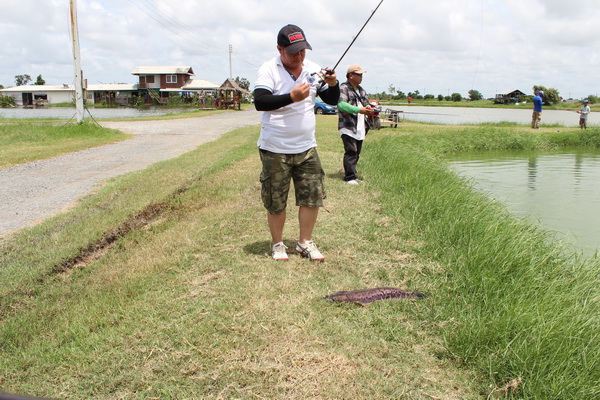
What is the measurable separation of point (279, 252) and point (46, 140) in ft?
41.5

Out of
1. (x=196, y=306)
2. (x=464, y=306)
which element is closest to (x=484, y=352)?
(x=464, y=306)

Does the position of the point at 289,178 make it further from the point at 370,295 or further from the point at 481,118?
the point at 481,118

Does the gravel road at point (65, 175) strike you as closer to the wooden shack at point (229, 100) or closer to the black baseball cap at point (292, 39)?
the black baseball cap at point (292, 39)

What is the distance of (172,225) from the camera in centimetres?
552

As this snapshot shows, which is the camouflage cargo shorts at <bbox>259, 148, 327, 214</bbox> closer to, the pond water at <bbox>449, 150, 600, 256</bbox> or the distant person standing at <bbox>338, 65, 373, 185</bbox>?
the pond water at <bbox>449, 150, 600, 256</bbox>

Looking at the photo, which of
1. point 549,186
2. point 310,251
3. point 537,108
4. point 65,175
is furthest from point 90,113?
point 310,251

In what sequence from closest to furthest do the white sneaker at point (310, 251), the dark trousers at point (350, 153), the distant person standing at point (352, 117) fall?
the white sneaker at point (310, 251) → the distant person standing at point (352, 117) → the dark trousers at point (350, 153)

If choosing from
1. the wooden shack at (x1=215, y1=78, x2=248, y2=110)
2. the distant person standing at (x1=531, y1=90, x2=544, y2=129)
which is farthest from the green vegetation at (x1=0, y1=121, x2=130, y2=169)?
the wooden shack at (x1=215, y1=78, x2=248, y2=110)

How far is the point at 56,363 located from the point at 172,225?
2.82m

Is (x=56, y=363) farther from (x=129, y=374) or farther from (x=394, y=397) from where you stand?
(x=394, y=397)

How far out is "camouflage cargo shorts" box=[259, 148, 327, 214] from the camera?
12.9ft

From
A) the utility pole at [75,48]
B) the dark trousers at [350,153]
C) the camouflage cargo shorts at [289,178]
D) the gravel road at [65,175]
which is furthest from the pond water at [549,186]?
the utility pole at [75,48]

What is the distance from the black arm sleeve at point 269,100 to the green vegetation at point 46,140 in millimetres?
7993

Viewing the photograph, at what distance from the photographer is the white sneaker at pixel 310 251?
13.8 feet
